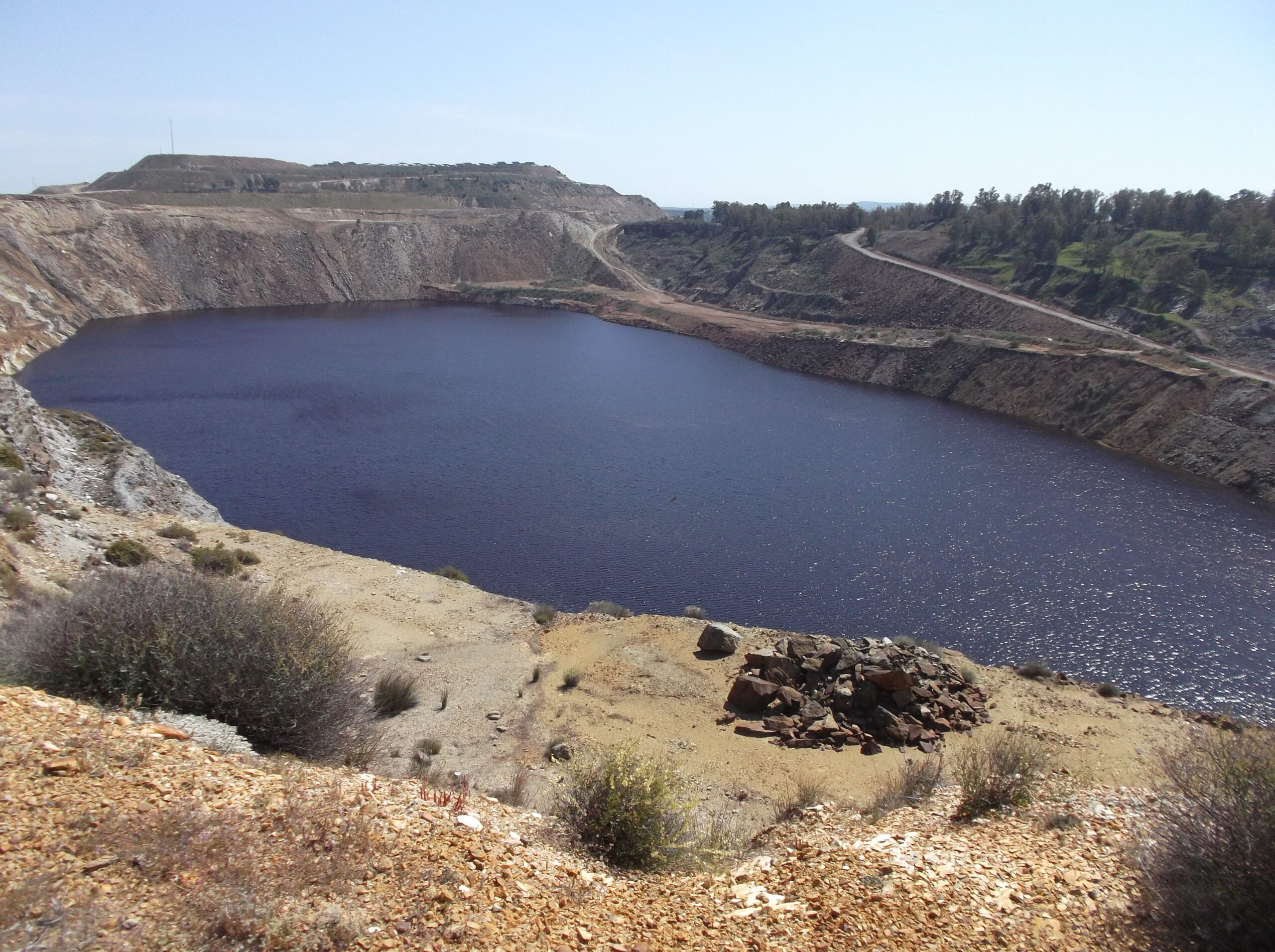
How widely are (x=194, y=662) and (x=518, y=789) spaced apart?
18.9 ft

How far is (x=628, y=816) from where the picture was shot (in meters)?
11.5

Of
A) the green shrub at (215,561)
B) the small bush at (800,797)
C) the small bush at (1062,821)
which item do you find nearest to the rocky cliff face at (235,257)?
the green shrub at (215,561)

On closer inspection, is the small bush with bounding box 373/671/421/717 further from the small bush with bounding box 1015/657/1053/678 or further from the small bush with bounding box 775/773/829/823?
the small bush with bounding box 1015/657/1053/678

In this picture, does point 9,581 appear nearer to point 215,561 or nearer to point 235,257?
point 215,561

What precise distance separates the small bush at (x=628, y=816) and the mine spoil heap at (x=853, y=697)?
30.0ft

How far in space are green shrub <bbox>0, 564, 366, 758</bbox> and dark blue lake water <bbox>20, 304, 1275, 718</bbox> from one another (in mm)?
19151

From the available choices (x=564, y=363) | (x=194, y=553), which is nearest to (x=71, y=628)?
(x=194, y=553)

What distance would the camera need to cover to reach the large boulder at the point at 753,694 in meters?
22.2

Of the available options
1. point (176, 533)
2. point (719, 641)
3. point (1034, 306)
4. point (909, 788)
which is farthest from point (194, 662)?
point (1034, 306)

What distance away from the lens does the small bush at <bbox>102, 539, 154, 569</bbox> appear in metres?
24.6

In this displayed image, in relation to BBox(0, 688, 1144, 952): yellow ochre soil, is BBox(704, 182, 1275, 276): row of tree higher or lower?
higher

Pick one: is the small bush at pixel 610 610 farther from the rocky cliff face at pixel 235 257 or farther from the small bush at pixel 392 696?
the rocky cliff face at pixel 235 257

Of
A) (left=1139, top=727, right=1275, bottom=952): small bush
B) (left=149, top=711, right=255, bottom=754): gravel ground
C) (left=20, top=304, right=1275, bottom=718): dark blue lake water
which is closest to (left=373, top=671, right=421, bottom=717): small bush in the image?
(left=149, top=711, right=255, bottom=754): gravel ground

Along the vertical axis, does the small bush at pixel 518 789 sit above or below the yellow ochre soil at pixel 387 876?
below
